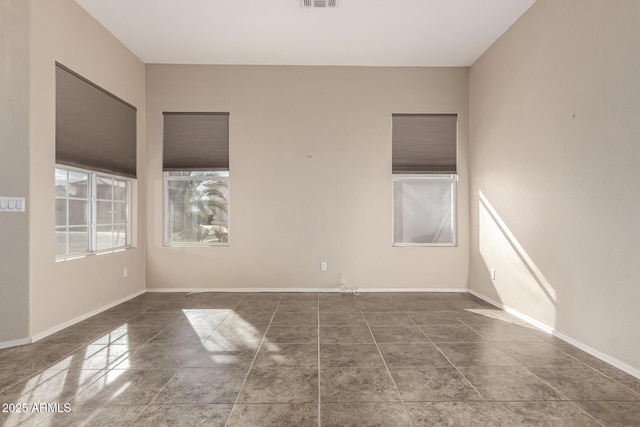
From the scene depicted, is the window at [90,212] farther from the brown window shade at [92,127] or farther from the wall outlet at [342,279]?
the wall outlet at [342,279]

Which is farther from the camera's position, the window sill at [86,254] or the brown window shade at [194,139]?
the brown window shade at [194,139]

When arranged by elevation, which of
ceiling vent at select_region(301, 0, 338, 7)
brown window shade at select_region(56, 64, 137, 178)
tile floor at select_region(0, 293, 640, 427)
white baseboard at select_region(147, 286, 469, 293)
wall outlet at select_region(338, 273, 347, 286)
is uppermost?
ceiling vent at select_region(301, 0, 338, 7)

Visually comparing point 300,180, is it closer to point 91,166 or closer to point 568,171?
point 91,166

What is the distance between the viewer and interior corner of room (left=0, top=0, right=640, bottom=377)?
8.50ft

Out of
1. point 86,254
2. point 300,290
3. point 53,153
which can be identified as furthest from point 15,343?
point 300,290

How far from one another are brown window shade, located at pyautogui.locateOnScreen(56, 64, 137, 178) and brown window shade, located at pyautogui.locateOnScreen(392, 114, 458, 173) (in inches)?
144

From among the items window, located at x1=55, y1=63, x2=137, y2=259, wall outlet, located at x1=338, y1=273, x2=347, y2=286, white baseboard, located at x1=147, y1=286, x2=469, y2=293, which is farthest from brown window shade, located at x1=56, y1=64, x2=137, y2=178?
wall outlet, located at x1=338, y1=273, x2=347, y2=286

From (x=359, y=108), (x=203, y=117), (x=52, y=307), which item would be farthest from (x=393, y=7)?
(x=52, y=307)

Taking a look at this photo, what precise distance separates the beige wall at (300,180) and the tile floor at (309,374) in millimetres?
1133

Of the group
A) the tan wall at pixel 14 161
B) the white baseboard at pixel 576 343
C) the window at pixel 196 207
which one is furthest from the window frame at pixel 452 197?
the tan wall at pixel 14 161

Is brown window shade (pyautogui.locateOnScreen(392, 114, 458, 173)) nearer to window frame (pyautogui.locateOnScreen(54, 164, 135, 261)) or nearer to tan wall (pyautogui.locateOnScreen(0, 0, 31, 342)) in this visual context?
window frame (pyautogui.locateOnScreen(54, 164, 135, 261))

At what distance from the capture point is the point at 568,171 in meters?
2.94

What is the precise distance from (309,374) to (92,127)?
3.52 meters

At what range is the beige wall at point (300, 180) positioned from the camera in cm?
471
